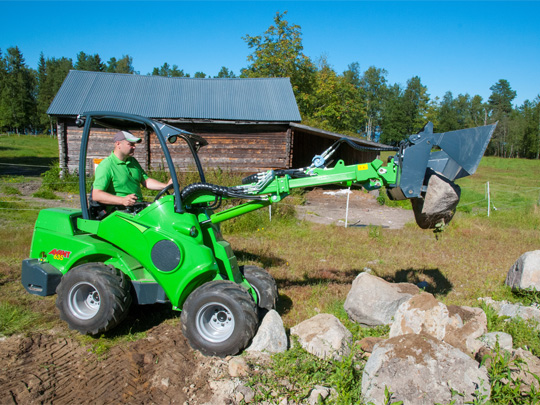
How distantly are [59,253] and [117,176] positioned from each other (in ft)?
3.88

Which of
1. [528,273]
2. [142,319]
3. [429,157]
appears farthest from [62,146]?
[528,273]

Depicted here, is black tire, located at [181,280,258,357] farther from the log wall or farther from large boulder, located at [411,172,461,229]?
the log wall

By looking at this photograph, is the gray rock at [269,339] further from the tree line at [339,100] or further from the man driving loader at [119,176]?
the tree line at [339,100]

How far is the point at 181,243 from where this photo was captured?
4.65m

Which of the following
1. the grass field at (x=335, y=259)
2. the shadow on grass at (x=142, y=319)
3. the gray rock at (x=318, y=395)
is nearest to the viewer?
the gray rock at (x=318, y=395)

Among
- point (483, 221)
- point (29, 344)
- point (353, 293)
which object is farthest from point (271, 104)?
point (29, 344)

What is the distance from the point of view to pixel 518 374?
391 cm

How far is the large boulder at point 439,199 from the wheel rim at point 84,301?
154 inches

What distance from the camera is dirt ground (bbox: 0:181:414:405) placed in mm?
3773

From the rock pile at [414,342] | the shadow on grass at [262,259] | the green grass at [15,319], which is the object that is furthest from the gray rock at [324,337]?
the green grass at [15,319]

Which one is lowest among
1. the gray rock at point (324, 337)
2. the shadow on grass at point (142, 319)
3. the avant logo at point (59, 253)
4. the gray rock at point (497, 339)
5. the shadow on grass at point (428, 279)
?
the shadow on grass at point (142, 319)

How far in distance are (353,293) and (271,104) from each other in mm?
15027

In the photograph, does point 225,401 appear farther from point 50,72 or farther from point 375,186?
point 50,72

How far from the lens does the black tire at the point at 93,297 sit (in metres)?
4.54
